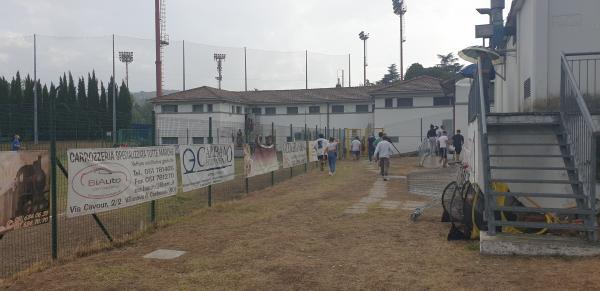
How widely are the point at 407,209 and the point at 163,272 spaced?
6.14 m

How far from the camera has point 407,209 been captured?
417 inches

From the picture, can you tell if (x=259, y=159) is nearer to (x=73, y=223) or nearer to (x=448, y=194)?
(x=73, y=223)

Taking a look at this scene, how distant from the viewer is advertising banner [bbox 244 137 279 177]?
45.5 feet

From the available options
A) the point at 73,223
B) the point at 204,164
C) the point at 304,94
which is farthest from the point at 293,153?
the point at 304,94

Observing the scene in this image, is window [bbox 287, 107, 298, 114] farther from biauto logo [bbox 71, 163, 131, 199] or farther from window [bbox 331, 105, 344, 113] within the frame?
biauto logo [bbox 71, 163, 131, 199]

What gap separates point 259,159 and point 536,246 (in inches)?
381

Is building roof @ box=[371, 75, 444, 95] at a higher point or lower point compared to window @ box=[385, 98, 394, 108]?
higher

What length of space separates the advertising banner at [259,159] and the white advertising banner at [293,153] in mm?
1426

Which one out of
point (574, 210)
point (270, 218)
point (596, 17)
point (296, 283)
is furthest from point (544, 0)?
point (296, 283)

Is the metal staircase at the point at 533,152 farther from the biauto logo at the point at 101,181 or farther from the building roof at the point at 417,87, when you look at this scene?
the building roof at the point at 417,87

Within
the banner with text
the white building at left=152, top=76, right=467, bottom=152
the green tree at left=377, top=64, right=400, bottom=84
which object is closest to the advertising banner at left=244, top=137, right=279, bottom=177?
the banner with text

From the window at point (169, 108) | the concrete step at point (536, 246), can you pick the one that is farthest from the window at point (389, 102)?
the concrete step at point (536, 246)

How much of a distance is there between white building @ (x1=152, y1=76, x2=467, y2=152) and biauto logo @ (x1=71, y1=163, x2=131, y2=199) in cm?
2213

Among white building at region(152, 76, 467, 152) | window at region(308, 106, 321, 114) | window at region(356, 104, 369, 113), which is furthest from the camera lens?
window at region(308, 106, 321, 114)
